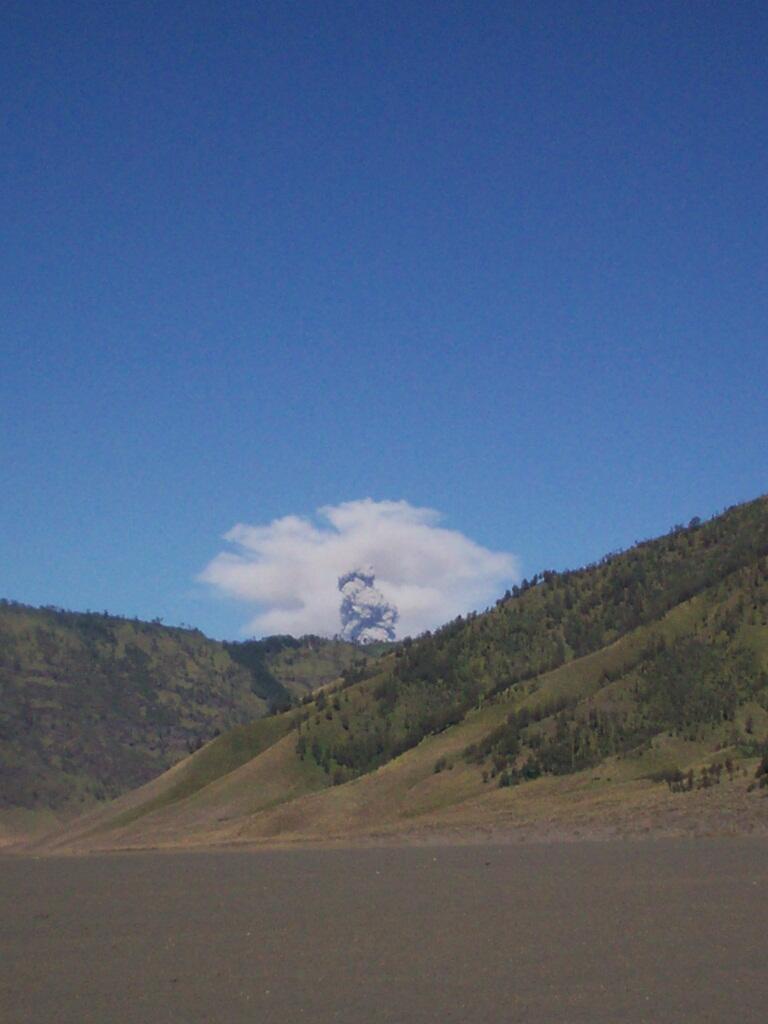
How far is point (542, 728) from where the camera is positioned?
72.0 metres

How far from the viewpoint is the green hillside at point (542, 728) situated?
179 ft

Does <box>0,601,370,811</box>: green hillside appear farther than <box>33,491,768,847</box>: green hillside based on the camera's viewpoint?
Yes

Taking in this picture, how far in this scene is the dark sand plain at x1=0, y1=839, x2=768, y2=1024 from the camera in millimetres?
14195

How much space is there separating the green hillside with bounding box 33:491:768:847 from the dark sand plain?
1475 centimetres

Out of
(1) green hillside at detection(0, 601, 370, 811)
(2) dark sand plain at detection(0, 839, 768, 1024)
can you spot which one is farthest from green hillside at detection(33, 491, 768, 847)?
(1) green hillside at detection(0, 601, 370, 811)

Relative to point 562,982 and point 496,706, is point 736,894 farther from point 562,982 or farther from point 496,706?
point 496,706

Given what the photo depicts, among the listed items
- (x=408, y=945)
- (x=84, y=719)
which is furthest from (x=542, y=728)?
(x=84, y=719)

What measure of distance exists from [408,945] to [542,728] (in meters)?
54.6

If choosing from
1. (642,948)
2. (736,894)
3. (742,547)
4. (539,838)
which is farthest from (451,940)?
(742,547)

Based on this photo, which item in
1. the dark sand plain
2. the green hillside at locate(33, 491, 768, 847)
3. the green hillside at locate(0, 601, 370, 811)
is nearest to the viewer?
the dark sand plain

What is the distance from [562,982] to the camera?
49.9 ft

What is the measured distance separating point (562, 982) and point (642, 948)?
8.80 feet

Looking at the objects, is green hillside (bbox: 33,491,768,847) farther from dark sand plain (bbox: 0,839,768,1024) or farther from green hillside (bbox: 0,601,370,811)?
green hillside (bbox: 0,601,370,811)

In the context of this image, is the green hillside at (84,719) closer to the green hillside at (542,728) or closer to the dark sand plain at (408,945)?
the green hillside at (542,728)
